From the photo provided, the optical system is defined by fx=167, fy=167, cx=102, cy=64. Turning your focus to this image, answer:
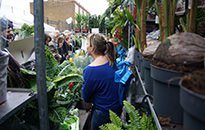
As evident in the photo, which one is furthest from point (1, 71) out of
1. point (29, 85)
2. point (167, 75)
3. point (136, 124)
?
point (136, 124)

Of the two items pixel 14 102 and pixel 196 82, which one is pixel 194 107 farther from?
pixel 14 102

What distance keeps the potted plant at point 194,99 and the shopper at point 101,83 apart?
1.46 metres

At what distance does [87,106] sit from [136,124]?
54.7 inches

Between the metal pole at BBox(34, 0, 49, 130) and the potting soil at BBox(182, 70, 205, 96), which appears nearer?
the potting soil at BBox(182, 70, 205, 96)

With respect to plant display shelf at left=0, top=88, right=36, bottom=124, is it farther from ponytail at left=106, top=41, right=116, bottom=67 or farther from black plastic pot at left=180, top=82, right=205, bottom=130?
ponytail at left=106, top=41, right=116, bottom=67

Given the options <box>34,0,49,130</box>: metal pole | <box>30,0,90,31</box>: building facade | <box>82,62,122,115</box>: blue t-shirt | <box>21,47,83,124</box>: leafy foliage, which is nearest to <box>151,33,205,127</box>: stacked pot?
<box>34,0,49,130</box>: metal pole

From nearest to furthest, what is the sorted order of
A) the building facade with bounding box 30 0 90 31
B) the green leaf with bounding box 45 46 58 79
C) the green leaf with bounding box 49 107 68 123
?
the green leaf with bounding box 49 107 68 123, the green leaf with bounding box 45 46 58 79, the building facade with bounding box 30 0 90 31

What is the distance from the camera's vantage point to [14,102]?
0.96m

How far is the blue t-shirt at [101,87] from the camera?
6.24 ft

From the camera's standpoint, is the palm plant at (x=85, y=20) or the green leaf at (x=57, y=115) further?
the palm plant at (x=85, y=20)

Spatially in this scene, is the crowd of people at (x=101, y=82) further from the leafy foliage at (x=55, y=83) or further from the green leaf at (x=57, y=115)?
the green leaf at (x=57, y=115)

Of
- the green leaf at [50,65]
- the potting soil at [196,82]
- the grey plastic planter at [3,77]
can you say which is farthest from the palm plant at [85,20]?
the potting soil at [196,82]

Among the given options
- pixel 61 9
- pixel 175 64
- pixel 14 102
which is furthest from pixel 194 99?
pixel 61 9

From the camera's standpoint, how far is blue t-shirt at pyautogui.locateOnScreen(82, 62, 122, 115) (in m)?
1.90
